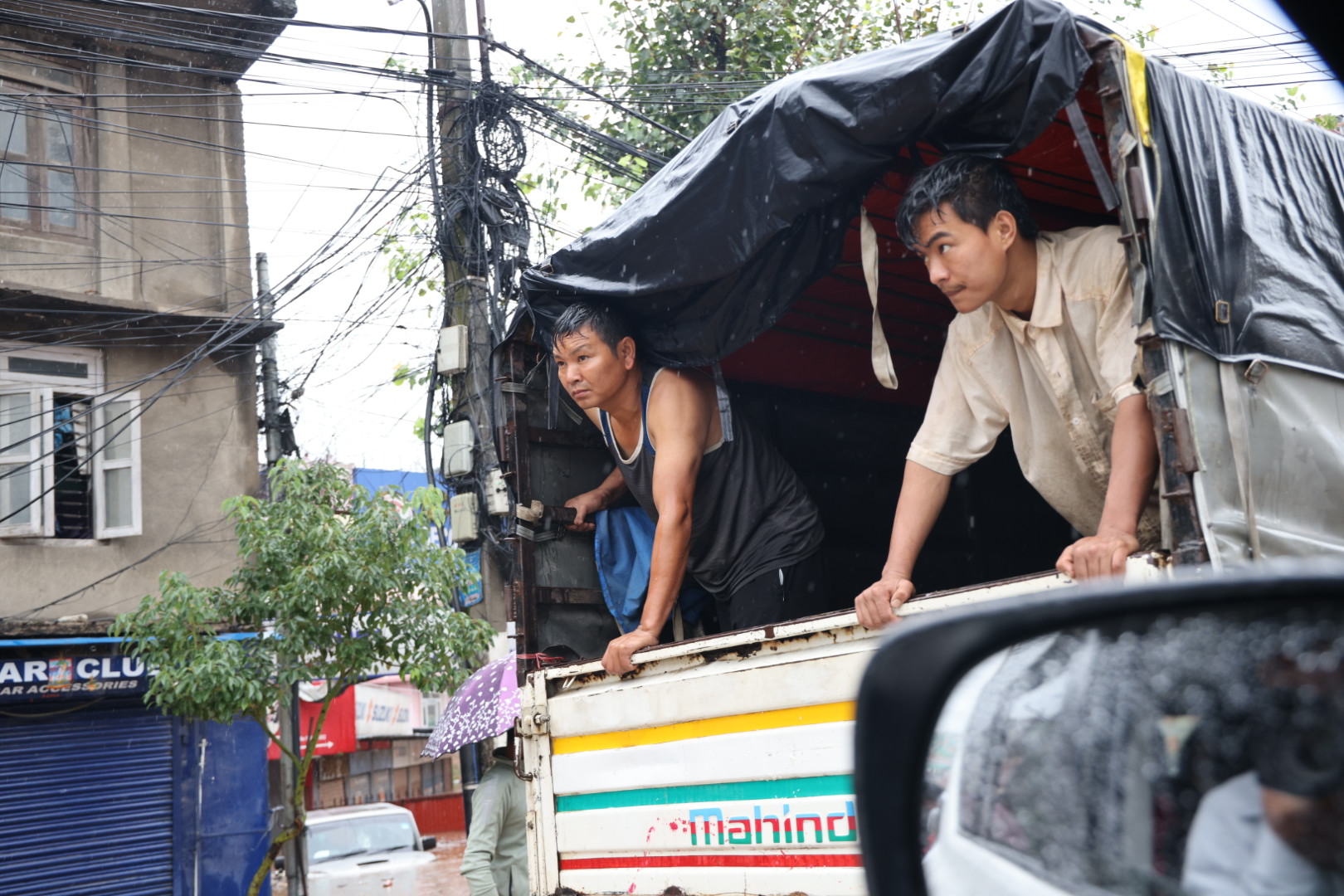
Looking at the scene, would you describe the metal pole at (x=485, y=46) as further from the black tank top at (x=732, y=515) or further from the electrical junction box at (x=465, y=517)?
the black tank top at (x=732, y=515)

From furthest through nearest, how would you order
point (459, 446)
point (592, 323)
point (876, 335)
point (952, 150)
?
1. point (459, 446)
2. point (592, 323)
3. point (876, 335)
4. point (952, 150)

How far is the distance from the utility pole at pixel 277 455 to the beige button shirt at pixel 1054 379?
26.4ft

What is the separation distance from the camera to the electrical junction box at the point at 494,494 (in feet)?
25.1

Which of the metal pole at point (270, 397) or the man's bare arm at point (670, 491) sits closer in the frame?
the man's bare arm at point (670, 491)

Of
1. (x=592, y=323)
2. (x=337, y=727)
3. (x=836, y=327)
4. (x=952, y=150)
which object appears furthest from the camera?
(x=337, y=727)

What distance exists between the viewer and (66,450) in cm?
1112

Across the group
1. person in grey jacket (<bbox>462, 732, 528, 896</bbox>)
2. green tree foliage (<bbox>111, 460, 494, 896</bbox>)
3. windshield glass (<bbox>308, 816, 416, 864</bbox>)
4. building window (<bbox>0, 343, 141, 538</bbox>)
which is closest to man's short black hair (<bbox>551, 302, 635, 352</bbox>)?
person in grey jacket (<bbox>462, 732, 528, 896</bbox>)

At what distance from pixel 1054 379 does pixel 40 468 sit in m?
10.3

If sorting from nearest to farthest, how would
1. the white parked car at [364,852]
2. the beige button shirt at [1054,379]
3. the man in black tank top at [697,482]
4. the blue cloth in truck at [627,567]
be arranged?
the beige button shirt at [1054,379], the man in black tank top at [697,482], the blue cloth in truck at [627,567], the white parked car at [364,852]

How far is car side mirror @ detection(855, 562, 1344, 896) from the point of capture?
0.72 m

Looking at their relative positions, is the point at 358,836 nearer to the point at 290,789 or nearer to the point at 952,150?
the point at 290,789

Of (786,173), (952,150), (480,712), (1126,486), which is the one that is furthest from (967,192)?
(480,712)

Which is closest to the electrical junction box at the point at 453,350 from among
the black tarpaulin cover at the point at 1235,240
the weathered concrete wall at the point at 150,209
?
the weathered concrete wall at the point at 150,209

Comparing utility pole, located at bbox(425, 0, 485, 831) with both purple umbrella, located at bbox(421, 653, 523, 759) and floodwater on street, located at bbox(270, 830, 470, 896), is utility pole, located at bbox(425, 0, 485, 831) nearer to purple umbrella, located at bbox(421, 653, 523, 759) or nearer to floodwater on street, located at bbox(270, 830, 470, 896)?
purple umbrella, located at bbox(421, 653, 523, 759)
